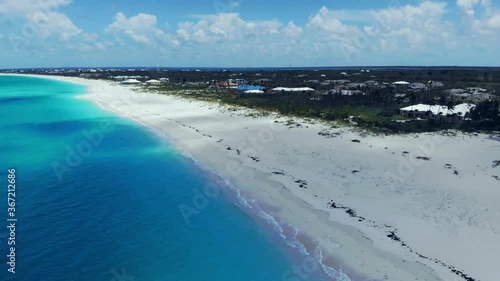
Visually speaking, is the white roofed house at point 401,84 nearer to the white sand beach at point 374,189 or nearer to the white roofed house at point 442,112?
the white roofed house at point 442,112

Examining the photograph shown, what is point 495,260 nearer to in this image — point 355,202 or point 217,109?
point 355,202

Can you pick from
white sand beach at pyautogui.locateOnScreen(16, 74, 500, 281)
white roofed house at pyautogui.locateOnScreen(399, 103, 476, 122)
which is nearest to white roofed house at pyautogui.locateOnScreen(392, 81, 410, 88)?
white roofed house at pyautogui.locateOnScreen(399, 103, 476, 122)

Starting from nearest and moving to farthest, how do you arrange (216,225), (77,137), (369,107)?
(216,225), (77,137), (369,107)

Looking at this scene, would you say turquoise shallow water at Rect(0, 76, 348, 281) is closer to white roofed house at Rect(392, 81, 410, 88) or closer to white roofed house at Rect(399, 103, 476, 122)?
white roofed house at Rect(399, 103, 476, 122)

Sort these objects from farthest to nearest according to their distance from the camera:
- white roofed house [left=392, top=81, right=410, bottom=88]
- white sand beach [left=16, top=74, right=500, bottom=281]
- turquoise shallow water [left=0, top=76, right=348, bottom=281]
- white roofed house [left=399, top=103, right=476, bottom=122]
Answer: white roofed house [left=392, top=81, right=410, bottom=88] → white roofed house [left=399, top=103, right=476, bottom=122] → white sand beach [left=16, top=74, right=500, bottom=281] → turquoise shallow water [left=0, top=76, right=348, bottom=281]

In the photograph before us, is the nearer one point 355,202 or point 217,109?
point 355,202

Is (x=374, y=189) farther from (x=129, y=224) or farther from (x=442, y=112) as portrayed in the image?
(x=442, y=112)

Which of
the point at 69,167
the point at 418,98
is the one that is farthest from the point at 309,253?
the point at 418,98
